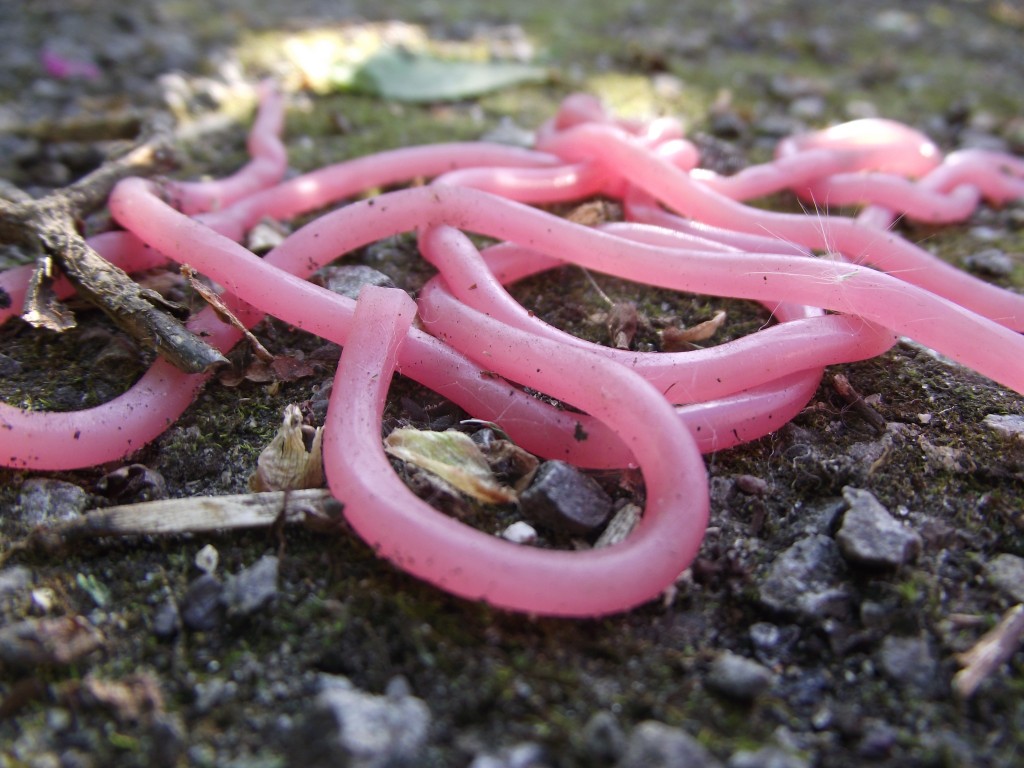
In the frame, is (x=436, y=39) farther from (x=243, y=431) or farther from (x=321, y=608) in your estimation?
(x=321, y=608)

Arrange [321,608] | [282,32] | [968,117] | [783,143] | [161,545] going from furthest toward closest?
1. [282,32]
2. [968,117]
3. [783,143]
4. [161,545]
5. [321,608]

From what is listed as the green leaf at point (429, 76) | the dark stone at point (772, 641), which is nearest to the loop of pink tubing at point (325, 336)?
the dark stone at point (772, 641)

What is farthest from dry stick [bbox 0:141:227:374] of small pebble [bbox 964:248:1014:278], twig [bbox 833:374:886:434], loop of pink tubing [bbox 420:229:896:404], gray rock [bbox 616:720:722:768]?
small pebble [bbox 964:248:1014:278]

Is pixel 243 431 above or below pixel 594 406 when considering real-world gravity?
below

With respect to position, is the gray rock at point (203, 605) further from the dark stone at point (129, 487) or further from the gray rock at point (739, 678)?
the gray rock at point (739, 678)

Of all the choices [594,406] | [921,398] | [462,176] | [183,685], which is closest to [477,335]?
[594,406]

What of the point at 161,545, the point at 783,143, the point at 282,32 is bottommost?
the point at 161,545

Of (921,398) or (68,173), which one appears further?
(68,173)
